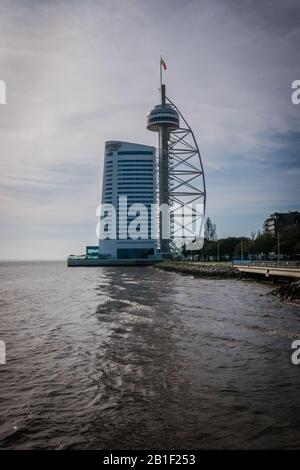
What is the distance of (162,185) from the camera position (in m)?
191

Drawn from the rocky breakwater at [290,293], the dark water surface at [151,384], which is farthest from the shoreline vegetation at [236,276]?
the dark water surface at [151,384]

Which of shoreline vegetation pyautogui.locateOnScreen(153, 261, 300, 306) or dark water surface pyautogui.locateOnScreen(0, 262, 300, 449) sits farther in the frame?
shoreline vegetation pyautogui.locateOnScreen(153, 261, 300, 306)

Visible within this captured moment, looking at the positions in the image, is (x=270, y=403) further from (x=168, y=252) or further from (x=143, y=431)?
(x=168, y=252)

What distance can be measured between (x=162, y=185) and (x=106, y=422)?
181095 mm

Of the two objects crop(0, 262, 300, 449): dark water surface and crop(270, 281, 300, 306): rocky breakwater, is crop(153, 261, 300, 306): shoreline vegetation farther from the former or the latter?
crop(0, 262, 300, 449): dark water surface

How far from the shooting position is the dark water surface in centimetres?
1102

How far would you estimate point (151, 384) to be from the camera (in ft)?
50.6

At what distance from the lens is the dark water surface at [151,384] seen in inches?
434

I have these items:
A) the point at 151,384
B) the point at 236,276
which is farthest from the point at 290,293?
the point at 236,276

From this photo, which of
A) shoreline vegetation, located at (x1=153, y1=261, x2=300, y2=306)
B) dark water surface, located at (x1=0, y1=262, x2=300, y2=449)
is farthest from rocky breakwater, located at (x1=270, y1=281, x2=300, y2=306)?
dark water surface, located at (x1=0, y1=262, x2=300, y2=449)

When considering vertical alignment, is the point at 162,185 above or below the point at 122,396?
above

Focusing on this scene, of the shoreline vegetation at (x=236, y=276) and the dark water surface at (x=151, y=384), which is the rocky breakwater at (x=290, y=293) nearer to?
the shoreline vegetation at (x=236, y=276)

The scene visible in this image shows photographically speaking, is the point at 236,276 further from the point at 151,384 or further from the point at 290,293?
the point at 151,384
